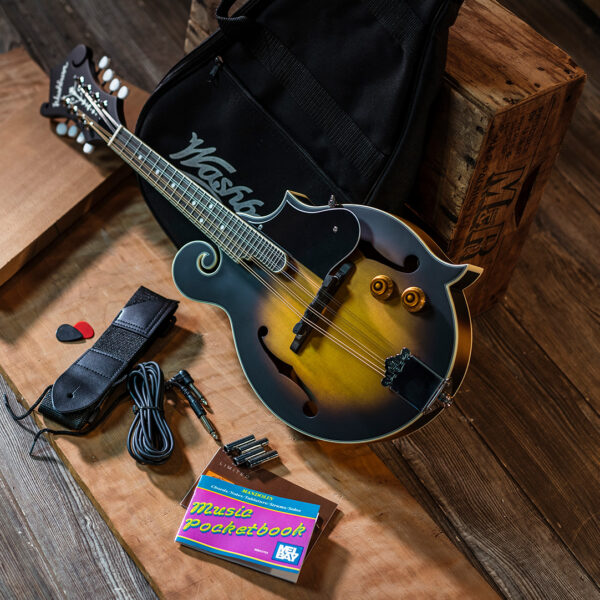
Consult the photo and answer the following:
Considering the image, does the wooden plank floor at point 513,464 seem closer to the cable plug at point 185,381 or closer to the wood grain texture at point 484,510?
the wood grain texture at point 484,510

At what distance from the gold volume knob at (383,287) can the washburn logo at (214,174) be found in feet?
0.99

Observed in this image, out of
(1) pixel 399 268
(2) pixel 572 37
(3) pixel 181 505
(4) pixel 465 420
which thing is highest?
(2) pixel 572 37

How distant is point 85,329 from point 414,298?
0.59m

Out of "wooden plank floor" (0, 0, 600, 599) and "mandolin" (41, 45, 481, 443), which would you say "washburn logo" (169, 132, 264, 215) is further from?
"wooden plank floor" (0, 0, 600, 599)

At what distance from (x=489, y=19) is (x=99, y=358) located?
0.84m

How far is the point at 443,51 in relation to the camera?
1035 millimetres

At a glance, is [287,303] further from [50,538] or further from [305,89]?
[50,538]

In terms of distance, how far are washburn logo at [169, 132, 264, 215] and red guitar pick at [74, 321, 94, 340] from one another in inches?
12.4

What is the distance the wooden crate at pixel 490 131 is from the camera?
1060 mm

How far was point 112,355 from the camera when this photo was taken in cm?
118

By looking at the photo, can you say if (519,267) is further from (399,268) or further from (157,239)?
(157,239)


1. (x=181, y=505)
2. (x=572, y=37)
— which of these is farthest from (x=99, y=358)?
(x=572, y=37)

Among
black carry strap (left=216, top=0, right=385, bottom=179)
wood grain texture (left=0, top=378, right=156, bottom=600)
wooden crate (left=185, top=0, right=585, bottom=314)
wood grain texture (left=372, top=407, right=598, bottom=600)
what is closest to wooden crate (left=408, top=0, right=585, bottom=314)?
wooden crate (left=185, top=0, right=585, bottom=314)

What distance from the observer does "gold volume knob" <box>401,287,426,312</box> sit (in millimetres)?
985
